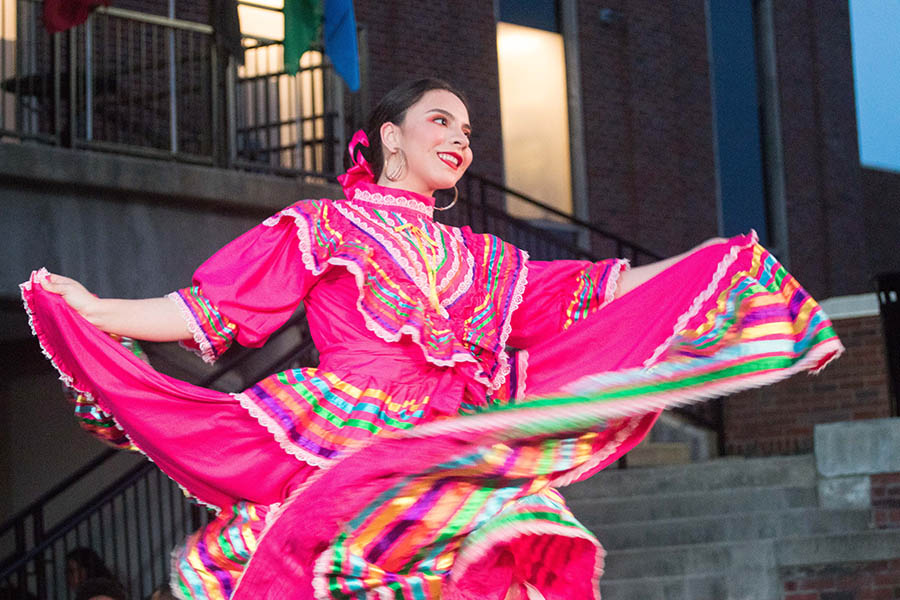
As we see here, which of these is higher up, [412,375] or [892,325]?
[892,325]

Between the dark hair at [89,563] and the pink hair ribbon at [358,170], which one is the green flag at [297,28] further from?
the pink hair ribbon at [358,170]

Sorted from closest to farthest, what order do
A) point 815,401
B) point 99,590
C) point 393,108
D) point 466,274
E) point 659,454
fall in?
1. point 466,274
2. point 393,108
3. point 99,590
4. point 659,454
5. point 815,401

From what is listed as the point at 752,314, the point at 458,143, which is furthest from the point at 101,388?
the point at 752,314

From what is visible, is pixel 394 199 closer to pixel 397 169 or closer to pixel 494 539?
pixel 397 169

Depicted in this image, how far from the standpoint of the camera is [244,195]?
7.99 m

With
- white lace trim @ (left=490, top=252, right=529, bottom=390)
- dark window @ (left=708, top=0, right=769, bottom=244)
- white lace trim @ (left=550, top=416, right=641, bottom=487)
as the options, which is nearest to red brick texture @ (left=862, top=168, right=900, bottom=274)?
dark window @ (left=708, top=0, right=769, bottom=244)

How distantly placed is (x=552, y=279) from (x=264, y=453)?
3.28ft

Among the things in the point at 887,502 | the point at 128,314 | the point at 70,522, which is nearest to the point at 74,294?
the point at 128,314

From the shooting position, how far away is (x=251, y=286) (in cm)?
344

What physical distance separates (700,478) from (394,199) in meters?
4.51

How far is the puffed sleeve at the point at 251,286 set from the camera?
3.38m

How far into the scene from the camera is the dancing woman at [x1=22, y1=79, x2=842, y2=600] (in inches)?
116

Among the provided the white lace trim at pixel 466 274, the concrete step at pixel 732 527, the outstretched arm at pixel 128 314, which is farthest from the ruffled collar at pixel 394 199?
the concrete step at pixel 732 527

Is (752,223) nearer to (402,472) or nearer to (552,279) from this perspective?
(552,279)
